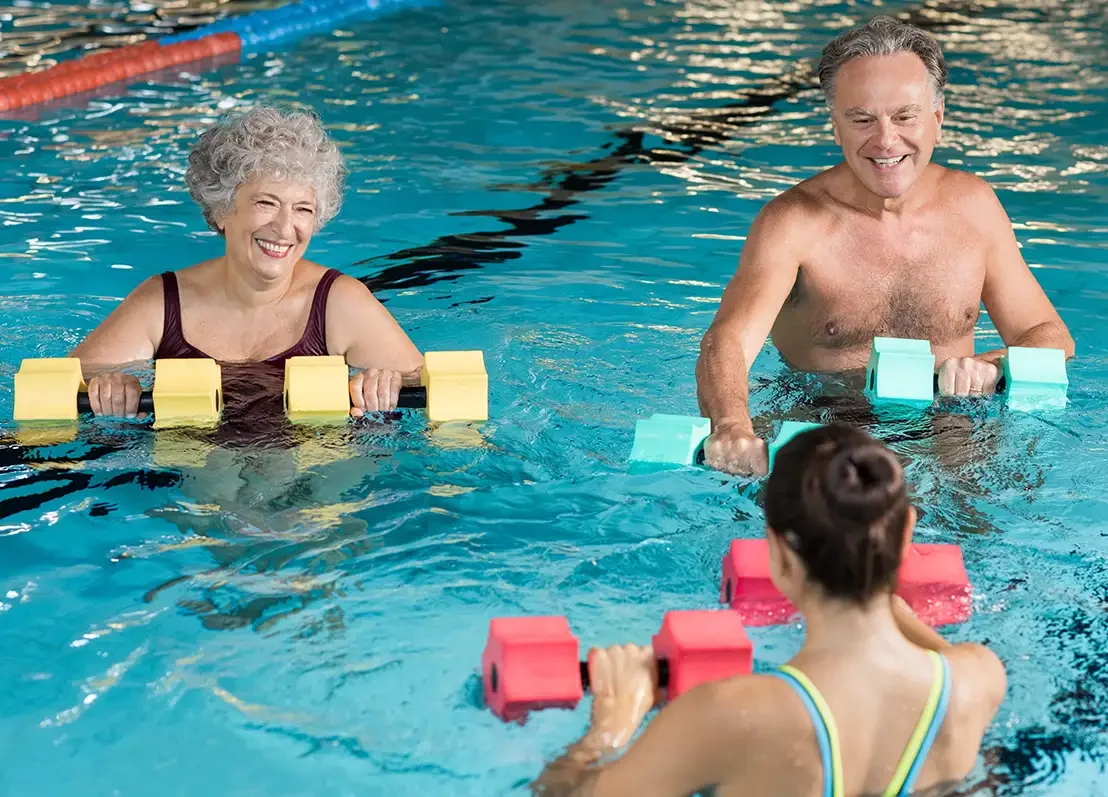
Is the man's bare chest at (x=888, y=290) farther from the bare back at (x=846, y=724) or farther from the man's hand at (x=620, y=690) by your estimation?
the bare back at (x=846, y=724)

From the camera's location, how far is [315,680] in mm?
2982

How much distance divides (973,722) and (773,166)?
592 centimetres

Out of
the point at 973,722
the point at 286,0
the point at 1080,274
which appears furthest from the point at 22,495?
the point at 286,0

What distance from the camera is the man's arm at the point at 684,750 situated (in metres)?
2.13

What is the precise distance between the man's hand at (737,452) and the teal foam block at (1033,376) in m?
0.97

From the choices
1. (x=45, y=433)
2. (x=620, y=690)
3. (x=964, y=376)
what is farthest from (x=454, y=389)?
(x=620, y=690)

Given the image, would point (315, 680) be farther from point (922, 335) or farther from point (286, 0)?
point (286, 0)

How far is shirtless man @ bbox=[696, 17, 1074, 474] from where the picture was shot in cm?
408

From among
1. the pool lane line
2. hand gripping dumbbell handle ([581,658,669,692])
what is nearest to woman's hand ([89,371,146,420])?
hand gripping dumbbell handle ([581,658,669,692])

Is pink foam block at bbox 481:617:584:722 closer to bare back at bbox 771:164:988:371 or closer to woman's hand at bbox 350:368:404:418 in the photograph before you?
woman's hand at bbox 350:368:404:418

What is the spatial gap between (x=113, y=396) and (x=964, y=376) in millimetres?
2451

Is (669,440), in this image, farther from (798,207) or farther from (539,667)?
(798,207)

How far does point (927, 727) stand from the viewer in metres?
2.21

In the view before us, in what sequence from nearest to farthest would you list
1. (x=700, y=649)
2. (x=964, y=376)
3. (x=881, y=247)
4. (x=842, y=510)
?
1. (x=842, y=510)
2. (x=700, y=649)
3. (x=964, y=376)
4. (x=881, y=247)
